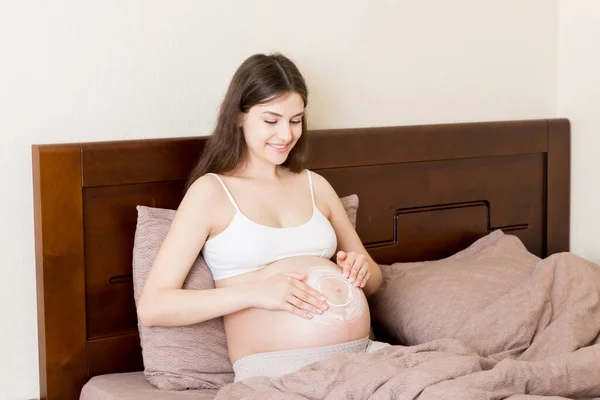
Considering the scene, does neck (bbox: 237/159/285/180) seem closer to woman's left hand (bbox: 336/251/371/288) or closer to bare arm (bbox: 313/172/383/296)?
bare arm (bbox: 313/172/383/296)

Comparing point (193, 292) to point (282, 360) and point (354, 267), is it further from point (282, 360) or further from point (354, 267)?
point (354, 267)

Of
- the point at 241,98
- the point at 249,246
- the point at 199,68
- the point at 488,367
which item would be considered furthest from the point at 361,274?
the point at 199,68

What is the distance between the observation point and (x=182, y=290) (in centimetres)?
185

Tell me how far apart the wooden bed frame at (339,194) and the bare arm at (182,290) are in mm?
175

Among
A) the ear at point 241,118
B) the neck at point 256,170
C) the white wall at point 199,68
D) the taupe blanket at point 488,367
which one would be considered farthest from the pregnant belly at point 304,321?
the white wall at point 199,68

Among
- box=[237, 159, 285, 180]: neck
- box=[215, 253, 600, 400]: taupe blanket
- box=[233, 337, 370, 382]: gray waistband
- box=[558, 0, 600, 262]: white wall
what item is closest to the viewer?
box=[215, 253, 600, 400]: taupe blanket

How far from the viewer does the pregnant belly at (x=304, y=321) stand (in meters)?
1.83

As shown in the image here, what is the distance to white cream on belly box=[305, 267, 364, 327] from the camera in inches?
72.8

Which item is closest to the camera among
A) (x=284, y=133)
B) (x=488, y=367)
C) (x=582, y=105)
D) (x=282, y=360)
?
(x=488, y=367)

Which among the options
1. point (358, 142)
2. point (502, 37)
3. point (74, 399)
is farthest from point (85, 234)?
point (502, 37)

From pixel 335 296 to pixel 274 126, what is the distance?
1.35 ft

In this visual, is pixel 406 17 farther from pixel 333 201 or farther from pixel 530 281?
pixel 530 281

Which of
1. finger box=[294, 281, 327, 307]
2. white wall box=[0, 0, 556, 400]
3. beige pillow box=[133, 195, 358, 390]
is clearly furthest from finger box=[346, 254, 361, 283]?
white wall box=[0, 0, 556, 400]

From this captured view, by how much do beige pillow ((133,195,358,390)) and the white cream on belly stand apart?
0.25m
